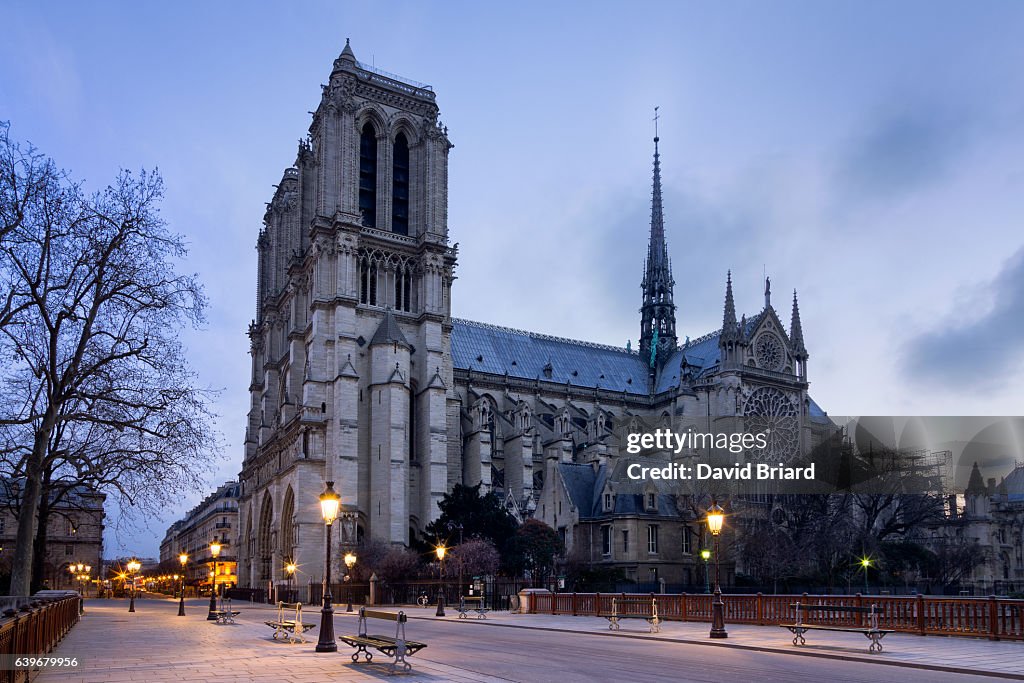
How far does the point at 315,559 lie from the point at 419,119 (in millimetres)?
36141

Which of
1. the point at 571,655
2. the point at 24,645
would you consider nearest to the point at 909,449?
the point at 571,655

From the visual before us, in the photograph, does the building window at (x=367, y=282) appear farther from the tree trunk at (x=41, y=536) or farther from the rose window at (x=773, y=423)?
the rose window at (x=773, y=423)

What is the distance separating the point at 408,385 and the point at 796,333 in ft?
135

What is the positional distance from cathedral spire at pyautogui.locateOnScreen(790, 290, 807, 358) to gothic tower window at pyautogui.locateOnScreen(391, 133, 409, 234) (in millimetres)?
39141

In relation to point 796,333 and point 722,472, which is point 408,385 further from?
point 796,333

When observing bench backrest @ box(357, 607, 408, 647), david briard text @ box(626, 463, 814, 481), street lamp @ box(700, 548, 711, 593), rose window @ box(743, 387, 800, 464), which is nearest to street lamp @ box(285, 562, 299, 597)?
bench backrest @ box(357, 607, 408, 647)

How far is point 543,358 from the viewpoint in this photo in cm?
8906

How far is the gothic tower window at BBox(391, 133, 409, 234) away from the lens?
244ft

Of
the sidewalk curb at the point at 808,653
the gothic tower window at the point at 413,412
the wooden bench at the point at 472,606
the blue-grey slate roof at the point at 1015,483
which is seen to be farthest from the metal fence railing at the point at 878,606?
the blue-grey slate roof at the point at 1015,483

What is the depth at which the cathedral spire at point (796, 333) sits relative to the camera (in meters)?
88.1

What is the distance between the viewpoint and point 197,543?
159 meters

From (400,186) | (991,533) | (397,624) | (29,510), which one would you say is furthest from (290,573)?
(991,533)

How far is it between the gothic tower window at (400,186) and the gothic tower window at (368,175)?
A: 1.59m

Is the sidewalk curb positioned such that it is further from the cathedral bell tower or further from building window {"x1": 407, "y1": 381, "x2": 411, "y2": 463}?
building window {"x1": 407, "y1": 381, "x2": 411, "y2": 463}
